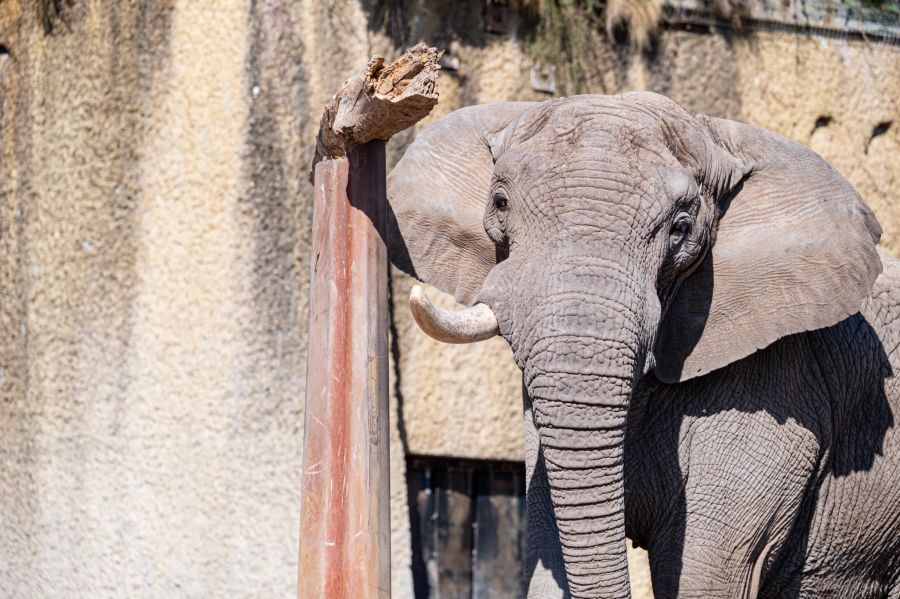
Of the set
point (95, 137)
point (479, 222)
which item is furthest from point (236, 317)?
point (479, 222)

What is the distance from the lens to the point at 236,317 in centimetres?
592

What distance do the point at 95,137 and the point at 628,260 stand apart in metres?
3.36

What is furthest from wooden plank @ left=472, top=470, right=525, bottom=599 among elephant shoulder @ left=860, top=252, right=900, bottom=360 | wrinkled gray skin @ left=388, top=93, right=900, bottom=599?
elephant shoulder @ left=860, top=252, right=900, bottom=360

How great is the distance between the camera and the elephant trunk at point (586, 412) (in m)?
3.25

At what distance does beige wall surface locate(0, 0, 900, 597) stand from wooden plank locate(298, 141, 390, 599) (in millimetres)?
2193

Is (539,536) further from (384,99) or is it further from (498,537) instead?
(498,537)

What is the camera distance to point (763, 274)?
377cm

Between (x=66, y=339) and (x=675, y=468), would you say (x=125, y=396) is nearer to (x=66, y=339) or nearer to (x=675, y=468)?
(x=66, y=339)

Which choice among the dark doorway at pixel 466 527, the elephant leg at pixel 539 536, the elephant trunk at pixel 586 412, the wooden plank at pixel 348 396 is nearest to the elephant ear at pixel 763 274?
the elephant leg at pixel 539 536

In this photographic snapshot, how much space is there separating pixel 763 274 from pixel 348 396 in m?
1.07

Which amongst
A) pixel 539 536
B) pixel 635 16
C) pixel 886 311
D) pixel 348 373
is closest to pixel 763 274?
pixel 886 311

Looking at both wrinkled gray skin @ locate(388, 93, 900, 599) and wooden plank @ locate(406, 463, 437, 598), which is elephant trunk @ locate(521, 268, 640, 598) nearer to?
wrinkled gray skin @ locate(388, 93, 900, 599)

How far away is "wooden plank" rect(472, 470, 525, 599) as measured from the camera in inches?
250

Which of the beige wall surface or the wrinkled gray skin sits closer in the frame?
the wrinkled gray skin
